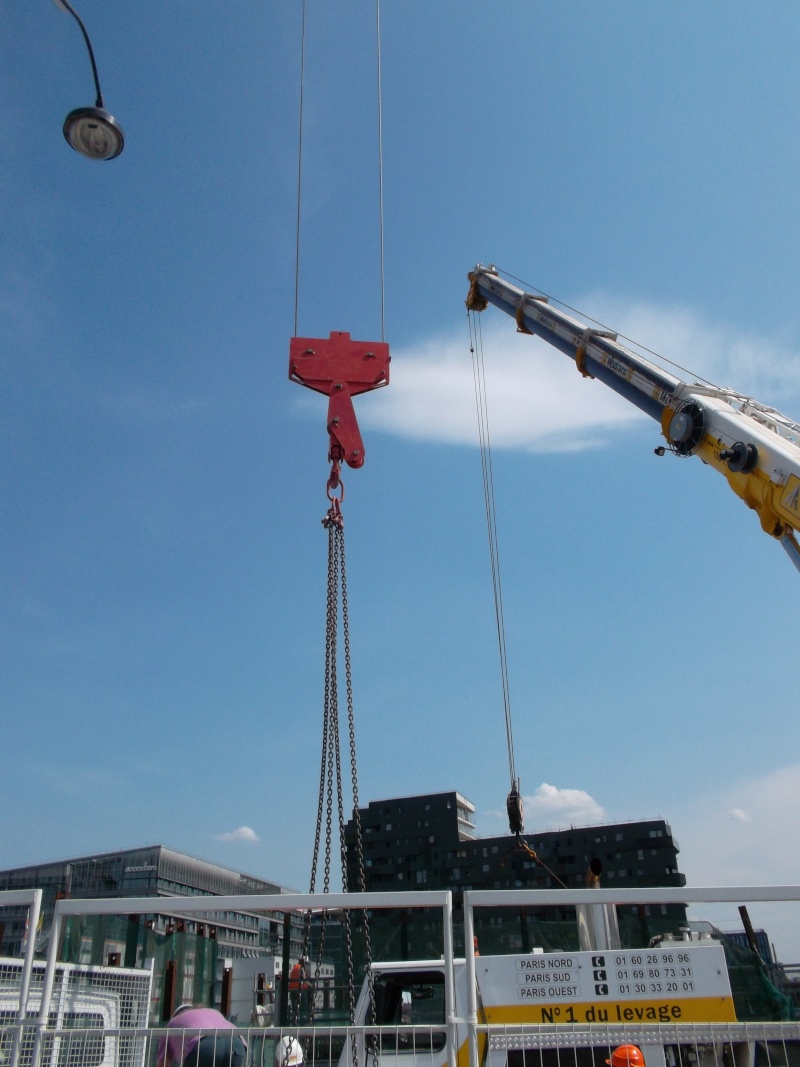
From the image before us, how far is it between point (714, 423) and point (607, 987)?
29.1ft

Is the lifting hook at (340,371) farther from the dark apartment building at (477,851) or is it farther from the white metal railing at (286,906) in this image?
the dark apartment building at (477,851)

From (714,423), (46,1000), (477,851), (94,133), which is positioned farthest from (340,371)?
(477,851)

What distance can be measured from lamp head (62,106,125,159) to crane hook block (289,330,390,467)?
3.19 m

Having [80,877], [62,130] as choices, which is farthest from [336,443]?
[80,877]

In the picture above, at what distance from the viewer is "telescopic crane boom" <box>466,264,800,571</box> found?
10898 mm

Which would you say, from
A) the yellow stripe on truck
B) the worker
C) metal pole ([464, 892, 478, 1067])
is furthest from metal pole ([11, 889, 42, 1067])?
the yellow stripe on truck

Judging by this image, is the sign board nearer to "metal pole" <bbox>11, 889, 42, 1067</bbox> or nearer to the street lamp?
"metal pole" <bbox>11, 889, 42, 1067</bbox>

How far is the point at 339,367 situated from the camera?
368 inches

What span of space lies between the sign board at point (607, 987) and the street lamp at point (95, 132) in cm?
663

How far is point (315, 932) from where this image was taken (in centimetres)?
917

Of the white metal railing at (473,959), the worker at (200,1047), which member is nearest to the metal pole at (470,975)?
the white metal railing at (473,959)

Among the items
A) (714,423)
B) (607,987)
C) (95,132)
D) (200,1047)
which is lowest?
(200,1047)

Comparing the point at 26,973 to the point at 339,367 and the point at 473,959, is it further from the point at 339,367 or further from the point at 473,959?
the point at 339,367

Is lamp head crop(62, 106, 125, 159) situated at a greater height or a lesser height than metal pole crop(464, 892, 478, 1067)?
greater
